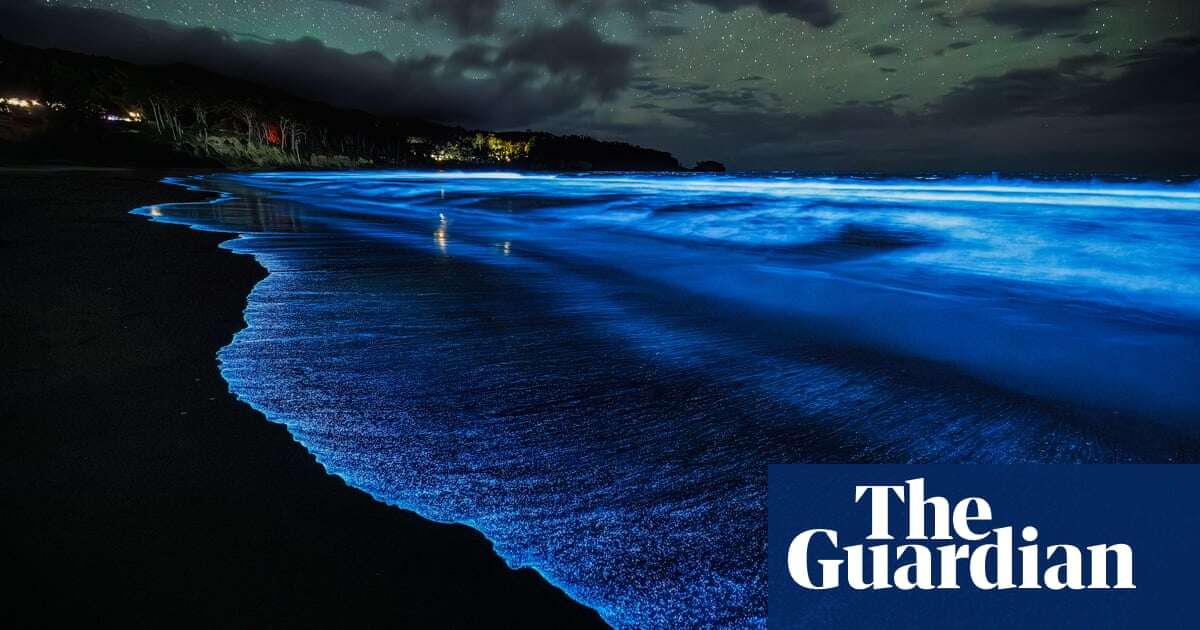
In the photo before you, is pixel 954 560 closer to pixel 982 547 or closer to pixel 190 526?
pixel 982 547

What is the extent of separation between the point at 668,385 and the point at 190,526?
1.83 m

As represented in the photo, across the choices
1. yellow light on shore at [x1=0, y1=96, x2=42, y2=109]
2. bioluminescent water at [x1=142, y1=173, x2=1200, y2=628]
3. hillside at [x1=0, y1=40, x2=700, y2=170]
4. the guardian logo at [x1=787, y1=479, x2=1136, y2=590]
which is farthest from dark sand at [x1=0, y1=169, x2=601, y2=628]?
yellow light on shore at [x1=0, y1=96, x2=42, y2=109]

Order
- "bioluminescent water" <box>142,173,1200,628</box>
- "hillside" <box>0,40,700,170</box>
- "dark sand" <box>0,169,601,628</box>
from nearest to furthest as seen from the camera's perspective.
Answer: "dark sand" <box>0,169,601,628</box>, "bioluminescent water" <box>142,173,1200,628</box>, "hillside" <box>0,40,700,170</box>

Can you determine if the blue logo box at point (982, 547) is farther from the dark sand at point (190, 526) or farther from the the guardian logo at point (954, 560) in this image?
the dark sand at point (190, 526)

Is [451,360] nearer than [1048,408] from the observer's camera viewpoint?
No

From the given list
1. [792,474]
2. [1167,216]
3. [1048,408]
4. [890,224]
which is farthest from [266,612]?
[1167,216]

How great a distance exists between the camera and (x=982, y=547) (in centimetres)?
166

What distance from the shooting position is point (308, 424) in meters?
2.22

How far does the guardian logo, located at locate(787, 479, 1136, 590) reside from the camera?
1545mm

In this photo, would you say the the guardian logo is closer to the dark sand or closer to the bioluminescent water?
the bioluminescent water

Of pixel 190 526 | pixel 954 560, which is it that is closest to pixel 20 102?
pixel 190 526

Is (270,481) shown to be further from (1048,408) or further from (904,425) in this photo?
(1048,408)

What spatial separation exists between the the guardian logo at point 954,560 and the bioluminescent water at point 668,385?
17cm

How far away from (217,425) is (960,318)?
474 centimetres
